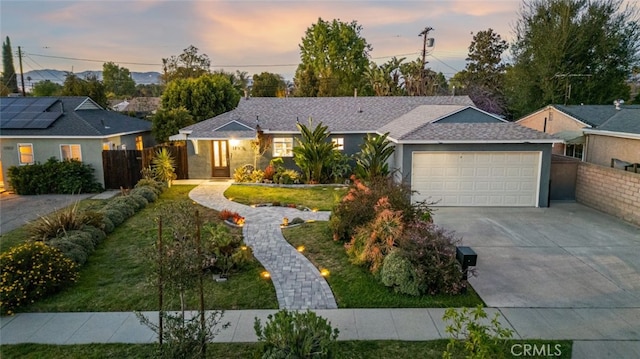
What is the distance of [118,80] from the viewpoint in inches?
3108

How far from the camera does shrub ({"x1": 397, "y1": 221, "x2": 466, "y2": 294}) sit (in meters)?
7.33

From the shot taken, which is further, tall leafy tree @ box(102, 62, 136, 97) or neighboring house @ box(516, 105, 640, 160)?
tall leafy tree @ box(102, 62, 136, 97)

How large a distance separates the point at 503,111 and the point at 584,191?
25.9 m

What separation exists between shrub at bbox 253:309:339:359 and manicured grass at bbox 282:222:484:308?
2081 millimetres

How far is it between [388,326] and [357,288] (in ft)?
4.78

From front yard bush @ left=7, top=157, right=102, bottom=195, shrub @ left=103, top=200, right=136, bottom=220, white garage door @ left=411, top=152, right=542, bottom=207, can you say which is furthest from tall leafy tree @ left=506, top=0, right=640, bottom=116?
front yard bush @ left=7, top=157, right=102, bottom=195

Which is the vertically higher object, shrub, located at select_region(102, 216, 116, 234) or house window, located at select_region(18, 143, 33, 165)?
house window, located at select_region(18, 143, 33, 165)

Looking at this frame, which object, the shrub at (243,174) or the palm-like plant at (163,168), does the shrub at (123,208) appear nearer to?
the palm-like plant at (163,168)

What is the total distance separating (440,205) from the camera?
1498 centimetres

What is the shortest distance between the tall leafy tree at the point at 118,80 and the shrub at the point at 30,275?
77616 mm

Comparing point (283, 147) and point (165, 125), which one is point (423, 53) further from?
point (165, 125)

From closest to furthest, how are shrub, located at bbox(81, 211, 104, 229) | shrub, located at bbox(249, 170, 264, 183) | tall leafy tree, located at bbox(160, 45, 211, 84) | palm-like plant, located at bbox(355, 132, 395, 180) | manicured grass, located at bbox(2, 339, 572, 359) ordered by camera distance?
manicured grass, located at bbox(2, 339, 572, 359)
shrub, located at bbox(81, 211, 104, 229)
palm-like plant, located at bbox(355, 132, 395, 180)
shrub, located at bbox(249, 170, 264, 183)
tall leafy tree, located at bbox(160, 45, 211, 84)

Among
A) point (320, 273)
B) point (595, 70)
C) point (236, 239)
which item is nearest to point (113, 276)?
point (236, 239)

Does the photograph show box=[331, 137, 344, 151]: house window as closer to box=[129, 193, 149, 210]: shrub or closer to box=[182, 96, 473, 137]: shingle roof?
box=[182, 96, 473, 137]: shingle roof
